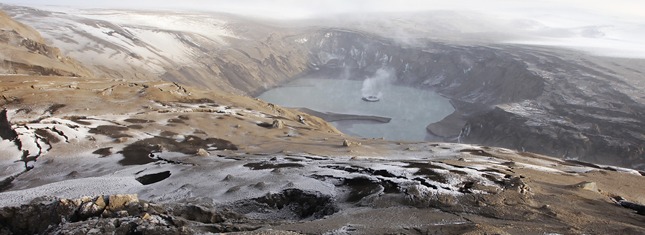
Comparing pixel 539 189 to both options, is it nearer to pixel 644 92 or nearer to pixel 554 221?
pixel 554 221

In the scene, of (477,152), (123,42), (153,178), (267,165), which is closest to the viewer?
(153,178)

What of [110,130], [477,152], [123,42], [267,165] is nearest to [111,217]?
[267,165]

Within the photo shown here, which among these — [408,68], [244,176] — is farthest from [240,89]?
[244,176]

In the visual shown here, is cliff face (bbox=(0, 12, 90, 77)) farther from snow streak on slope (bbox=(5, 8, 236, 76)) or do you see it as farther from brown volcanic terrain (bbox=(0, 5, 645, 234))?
snow streak on slope (bbox=(5, 8, 236, 76))

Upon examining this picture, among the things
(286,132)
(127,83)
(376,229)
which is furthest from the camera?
(127,83)

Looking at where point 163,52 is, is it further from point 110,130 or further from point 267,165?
point 267,165

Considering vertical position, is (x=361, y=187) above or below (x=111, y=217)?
below

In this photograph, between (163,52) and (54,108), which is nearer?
(54,108)

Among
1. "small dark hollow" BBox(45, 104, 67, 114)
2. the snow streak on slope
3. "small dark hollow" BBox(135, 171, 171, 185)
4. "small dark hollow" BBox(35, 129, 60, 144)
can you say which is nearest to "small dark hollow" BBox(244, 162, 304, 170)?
"small dark hollow" BBox(135, 171, 171, 185)
